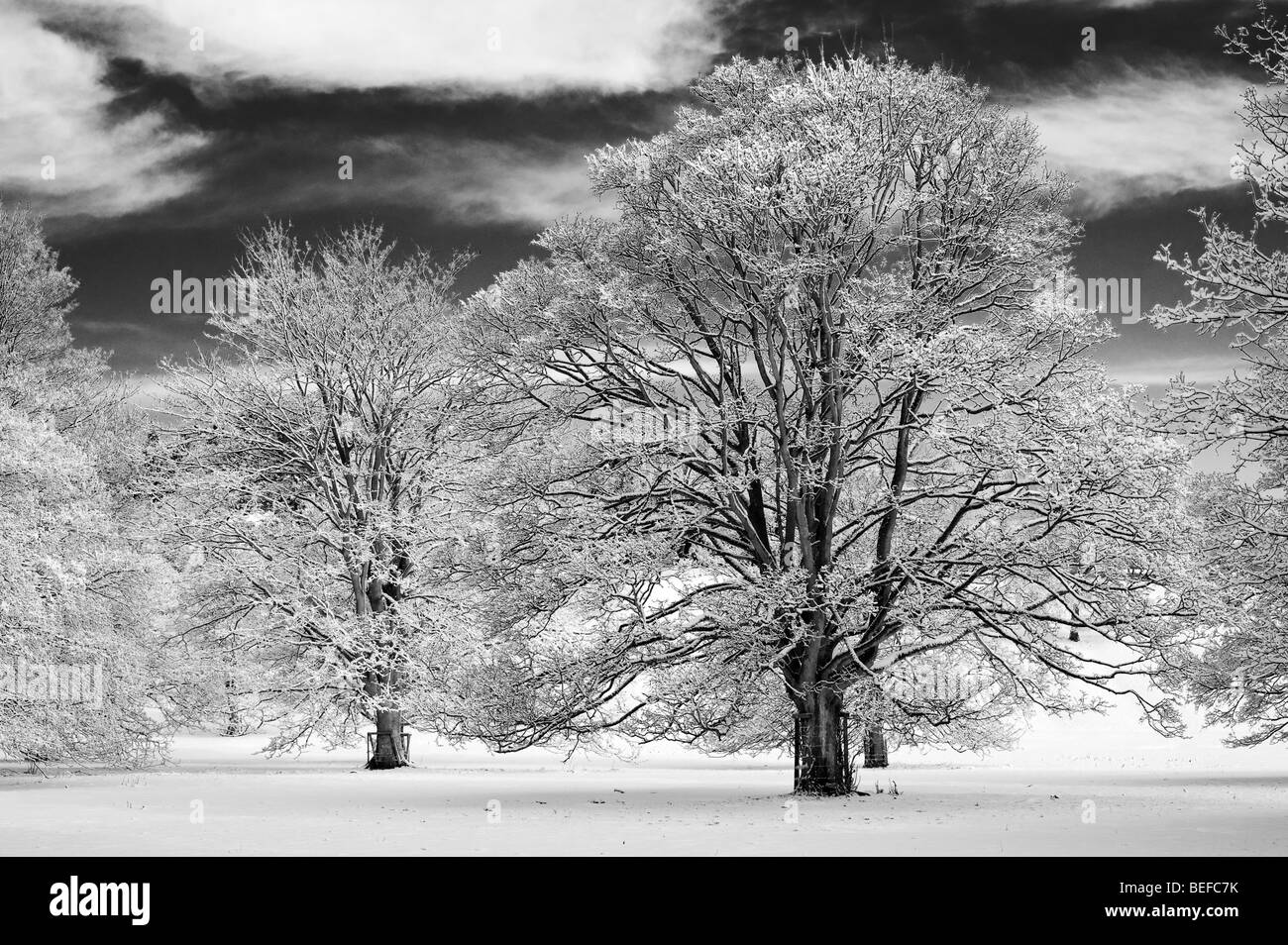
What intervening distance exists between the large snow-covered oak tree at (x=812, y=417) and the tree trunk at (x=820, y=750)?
0.17ft

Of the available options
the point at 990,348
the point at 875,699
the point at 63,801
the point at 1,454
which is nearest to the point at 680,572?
the point at 875,699

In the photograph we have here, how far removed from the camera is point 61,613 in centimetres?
2788

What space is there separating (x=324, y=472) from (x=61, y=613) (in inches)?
307

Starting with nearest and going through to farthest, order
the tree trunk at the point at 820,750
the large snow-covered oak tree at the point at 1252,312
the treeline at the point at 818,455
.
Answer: the large snow-covered oak tree at the point at 1252,312, the treeline at the point at 818,455, the tree trunk at the point at 820,750

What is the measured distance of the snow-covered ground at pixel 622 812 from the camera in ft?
48.1

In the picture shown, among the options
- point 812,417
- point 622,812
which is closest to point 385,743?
point 622,812

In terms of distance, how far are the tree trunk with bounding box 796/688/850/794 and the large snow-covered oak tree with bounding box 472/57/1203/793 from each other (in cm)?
→ 5

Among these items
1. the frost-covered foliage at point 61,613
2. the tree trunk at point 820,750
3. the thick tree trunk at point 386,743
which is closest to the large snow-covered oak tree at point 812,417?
the tree trunk at point 820,750

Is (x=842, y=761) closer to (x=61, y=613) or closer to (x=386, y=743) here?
(x=386, y=743)

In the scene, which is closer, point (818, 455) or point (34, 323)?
point (818, 455)

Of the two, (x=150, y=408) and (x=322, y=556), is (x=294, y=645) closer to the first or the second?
(x=322, y=556)

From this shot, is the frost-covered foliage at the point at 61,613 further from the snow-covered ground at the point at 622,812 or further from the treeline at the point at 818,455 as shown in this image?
the snow-covered ground at the point at 622,812

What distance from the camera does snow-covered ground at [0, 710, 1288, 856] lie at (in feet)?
48.1

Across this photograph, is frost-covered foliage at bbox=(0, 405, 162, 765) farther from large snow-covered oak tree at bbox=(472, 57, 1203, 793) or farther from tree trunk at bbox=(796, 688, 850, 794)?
tree trunk at bbox=(796, 688, 850, 794)
